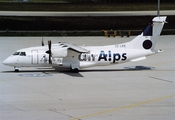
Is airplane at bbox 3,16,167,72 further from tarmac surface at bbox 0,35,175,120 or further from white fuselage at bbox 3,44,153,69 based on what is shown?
tarmac surface at bbox 0,35,175,120

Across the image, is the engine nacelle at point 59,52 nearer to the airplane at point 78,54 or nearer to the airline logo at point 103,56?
the airplane at point 78,54

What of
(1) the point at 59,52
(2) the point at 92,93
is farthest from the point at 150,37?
(2) the point at 92,93

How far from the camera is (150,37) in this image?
3834 cm

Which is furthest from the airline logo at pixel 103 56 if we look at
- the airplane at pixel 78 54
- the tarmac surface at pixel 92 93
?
the tarmac surface at pixel 92 93

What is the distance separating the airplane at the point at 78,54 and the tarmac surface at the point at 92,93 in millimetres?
876

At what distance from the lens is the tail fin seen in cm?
3794

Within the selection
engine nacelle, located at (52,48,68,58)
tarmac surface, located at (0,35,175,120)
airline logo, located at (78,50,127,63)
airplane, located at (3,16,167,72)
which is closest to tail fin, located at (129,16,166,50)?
airplane, located at (3,16,167,72)

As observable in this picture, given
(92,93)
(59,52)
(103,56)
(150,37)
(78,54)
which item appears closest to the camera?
(92,93)

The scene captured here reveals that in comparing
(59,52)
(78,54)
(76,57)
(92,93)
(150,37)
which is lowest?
(92,93)

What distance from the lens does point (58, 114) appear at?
23.5 m

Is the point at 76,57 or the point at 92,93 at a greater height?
the point at 76,57

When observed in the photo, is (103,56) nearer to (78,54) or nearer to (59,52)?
(78,54)

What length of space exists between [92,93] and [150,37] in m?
11.5

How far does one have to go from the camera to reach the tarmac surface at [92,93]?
78.0ft
